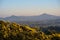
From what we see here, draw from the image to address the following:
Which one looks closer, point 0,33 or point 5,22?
point 0,33

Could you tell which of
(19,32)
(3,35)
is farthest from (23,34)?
(3,35)

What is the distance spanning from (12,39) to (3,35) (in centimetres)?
53

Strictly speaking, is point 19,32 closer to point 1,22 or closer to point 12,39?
point 12,39

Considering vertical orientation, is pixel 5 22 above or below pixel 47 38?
above

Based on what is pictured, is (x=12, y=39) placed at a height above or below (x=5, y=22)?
below

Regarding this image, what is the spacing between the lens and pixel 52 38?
38.2 ft

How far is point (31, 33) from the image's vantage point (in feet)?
37.2

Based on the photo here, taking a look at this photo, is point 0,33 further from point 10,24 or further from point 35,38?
point 35,38

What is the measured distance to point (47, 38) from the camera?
11.5 metres

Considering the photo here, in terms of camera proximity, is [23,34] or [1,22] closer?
[23,34]

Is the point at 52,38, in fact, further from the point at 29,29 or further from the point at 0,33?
the point at 0,33

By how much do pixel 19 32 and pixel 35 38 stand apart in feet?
3.08

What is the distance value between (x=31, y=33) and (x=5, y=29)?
142cm

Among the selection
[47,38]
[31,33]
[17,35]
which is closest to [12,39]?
[17,35]
